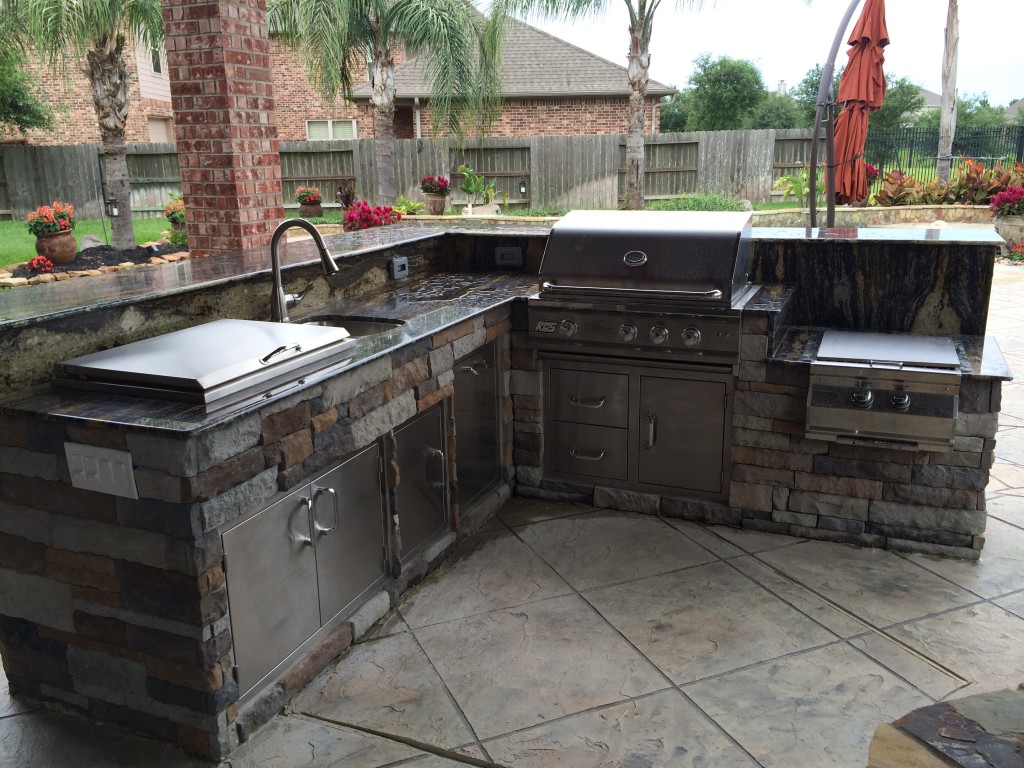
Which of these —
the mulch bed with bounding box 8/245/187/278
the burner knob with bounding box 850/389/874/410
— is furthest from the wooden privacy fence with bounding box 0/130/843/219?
the burner knob with bounding box 850/389/874/410

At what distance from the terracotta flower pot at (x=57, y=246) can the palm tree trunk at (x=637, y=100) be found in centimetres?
802

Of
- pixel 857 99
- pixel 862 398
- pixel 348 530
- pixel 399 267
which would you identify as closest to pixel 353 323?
pixel 399 267

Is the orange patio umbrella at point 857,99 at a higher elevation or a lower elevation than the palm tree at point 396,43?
lower

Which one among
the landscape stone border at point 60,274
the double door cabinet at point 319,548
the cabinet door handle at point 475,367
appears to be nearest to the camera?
the double door cabinet at point 319,548

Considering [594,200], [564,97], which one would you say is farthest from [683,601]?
[564,97]

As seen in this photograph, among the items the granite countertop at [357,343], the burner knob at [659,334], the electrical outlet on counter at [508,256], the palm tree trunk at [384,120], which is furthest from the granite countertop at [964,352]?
the palm tree trunk at [384,120]

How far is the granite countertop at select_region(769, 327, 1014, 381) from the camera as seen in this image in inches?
117

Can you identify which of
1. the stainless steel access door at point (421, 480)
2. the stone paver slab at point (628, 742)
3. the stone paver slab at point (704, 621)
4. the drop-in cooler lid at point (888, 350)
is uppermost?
the drop-in cooler lid at point (888, 350)

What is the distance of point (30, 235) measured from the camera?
12.7 m

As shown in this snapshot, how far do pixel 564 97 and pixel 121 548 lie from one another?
52.7 ft

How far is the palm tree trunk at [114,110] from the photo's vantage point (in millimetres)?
10320

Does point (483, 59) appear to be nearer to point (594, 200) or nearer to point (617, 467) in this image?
point (594, 200)

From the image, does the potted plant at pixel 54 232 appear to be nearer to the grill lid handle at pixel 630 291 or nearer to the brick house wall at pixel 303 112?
the brick house wall at pixel 303 112

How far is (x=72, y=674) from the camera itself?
2234 mm
